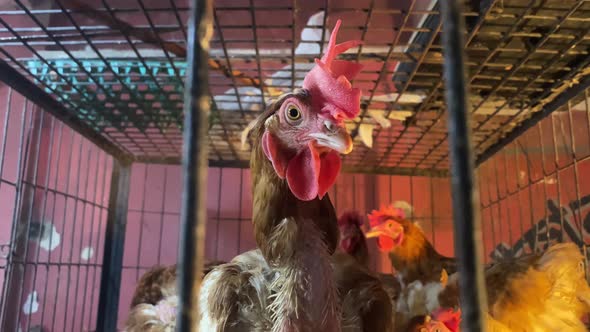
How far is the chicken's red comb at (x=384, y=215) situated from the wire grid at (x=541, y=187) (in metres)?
0.39

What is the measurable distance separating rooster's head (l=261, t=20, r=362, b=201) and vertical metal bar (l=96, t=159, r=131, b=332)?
142cm

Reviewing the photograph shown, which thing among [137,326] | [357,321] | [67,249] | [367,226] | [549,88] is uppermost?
[549,88]

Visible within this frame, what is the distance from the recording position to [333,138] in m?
0.78

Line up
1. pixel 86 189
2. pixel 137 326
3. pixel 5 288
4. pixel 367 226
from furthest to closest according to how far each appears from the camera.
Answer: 1. pixel 367 226
2. pixel 86 189
3. pixel 137 326
4. pixel 5 288

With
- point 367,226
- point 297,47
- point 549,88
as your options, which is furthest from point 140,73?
point 367,226

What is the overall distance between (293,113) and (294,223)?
0.20 metres

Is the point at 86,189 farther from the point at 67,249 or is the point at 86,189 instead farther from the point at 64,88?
the point at 64,88

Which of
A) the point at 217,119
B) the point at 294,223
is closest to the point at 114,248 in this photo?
the point at 217,119

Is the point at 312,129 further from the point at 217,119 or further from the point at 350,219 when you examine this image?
the point at 350,219

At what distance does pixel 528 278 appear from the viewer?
1.40 metres

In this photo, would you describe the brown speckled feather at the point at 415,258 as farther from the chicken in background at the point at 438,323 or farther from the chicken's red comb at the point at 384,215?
the chicken in background at the point at 438,323

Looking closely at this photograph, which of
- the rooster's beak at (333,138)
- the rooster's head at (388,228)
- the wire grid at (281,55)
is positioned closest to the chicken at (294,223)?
the rooster's beak at (333,138)

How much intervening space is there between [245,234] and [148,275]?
2.12ft

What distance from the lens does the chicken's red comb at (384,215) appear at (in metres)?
2.19
